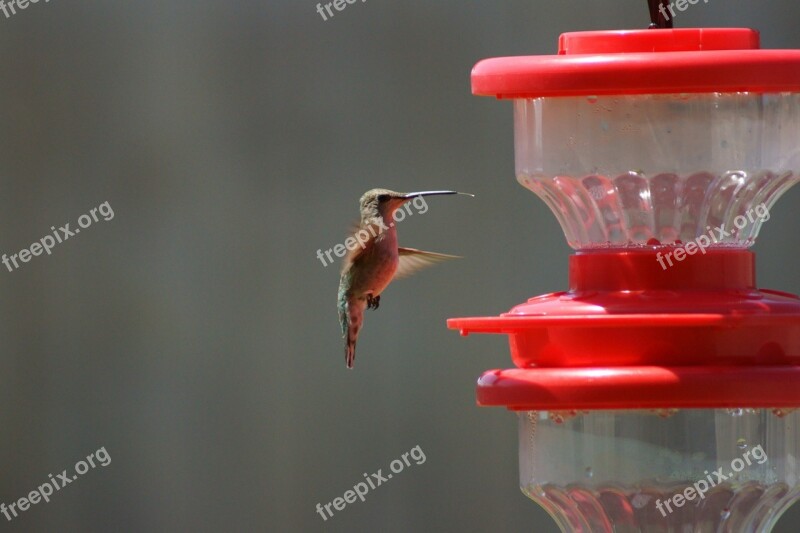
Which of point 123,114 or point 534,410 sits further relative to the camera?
point 123,114

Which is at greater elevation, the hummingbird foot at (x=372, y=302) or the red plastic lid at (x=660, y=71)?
the red plastic lid at (x=660, y=71)

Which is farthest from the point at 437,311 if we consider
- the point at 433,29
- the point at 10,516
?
the point at 10,516

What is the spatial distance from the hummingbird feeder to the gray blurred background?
9.04 feet

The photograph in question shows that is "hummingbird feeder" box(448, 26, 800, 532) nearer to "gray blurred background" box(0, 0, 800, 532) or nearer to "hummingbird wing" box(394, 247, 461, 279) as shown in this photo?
"hummingbird wing" box(394, 247, 461, 279)

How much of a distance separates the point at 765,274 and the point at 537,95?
322 centimetres

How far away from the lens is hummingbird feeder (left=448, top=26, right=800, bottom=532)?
1886 millimetres

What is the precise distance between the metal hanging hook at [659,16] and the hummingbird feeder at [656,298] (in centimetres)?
8

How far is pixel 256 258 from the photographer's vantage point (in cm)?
518

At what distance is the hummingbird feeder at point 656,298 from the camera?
6.19 ft

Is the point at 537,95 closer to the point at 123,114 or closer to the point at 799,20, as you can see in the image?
the point at 799,20

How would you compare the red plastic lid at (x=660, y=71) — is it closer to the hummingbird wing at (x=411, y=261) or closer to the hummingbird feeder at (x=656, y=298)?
the hummingbird feeder at (x=656, y=298)

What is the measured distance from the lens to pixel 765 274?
4918 millimetres

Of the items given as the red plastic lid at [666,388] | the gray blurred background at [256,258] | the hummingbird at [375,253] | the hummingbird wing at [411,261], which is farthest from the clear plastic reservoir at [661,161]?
the gray blurred background at [256,258]

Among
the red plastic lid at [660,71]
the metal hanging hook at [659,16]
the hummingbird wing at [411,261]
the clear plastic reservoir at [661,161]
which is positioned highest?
the metal hanging hook at [659,16]
